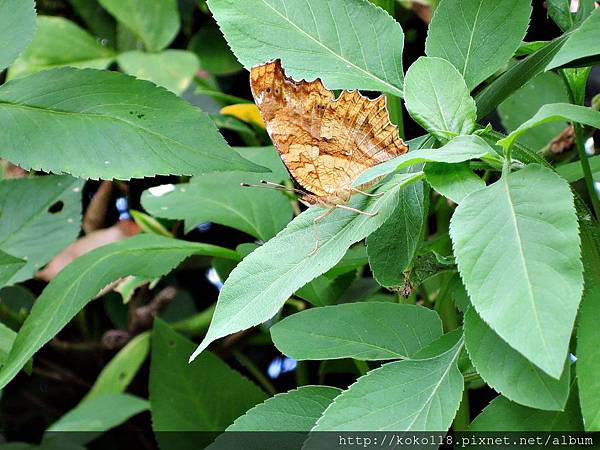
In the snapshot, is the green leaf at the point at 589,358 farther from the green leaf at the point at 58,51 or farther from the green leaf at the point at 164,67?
the green leaf at the point at 58,51

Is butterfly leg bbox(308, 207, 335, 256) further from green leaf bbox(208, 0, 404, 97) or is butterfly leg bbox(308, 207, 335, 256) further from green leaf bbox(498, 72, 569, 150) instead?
green leaf bbox(498, 72, 569, 150)

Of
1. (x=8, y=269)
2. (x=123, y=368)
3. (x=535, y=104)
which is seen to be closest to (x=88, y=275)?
(x=8, y=269)

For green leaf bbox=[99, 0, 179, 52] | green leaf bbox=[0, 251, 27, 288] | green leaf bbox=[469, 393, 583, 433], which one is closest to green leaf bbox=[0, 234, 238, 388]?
green leaf bbox=[0, 251, 27, 288]

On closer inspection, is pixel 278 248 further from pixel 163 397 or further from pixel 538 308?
pixel 163 397

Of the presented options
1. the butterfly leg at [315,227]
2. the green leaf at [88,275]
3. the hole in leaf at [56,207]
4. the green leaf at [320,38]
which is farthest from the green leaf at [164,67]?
the butterfly leg at [315,227]

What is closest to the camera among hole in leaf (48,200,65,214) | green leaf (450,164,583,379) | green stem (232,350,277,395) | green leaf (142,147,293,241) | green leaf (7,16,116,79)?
green leaf (450,164,583,379)

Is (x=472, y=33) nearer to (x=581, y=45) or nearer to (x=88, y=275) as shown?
(x=581, y=45)
